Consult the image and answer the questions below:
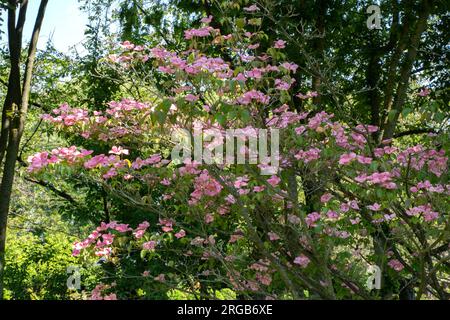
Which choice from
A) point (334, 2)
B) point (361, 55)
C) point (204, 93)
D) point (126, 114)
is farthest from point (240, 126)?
point (361, 55)

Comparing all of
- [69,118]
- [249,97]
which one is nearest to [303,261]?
[249,97]

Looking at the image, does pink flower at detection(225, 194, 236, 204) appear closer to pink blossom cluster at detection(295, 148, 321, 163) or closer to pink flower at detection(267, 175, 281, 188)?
pink flower at detection(267, 175, 281, 188)

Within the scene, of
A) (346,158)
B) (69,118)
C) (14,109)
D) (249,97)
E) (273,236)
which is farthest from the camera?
(14,109)

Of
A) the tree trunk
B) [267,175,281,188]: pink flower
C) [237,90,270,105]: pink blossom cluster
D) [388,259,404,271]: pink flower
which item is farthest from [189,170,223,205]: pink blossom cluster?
the tree trunk

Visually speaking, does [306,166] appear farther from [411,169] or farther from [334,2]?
[334,2]

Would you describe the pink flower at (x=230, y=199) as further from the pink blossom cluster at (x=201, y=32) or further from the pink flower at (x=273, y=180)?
the pink blossom cluster at (x=201, y=32)

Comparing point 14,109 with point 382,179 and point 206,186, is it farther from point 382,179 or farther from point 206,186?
point 382,179

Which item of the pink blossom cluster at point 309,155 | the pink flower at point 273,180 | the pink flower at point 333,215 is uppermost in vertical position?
the pink blossom cluster at point 309,155

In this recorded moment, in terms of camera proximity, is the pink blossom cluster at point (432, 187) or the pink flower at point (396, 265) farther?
the pink flower at point (396, 265)

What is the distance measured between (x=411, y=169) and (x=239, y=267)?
1697mm

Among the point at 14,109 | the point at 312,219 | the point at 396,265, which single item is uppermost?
the point at 14,109

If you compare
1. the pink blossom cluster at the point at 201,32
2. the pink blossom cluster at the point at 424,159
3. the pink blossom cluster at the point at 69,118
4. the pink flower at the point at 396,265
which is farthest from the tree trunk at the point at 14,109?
the pink blossom cluster at the point at 424,159

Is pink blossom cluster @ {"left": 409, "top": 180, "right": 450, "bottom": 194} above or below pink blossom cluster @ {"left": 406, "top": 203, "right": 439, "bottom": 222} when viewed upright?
above

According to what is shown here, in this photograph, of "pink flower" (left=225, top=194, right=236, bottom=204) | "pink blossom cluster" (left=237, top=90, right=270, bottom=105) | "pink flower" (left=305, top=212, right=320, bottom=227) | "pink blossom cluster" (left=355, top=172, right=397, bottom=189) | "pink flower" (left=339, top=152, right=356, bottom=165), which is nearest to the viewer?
"pink blossom cluster" (left=355, top=172, right=397, bottom=189)
